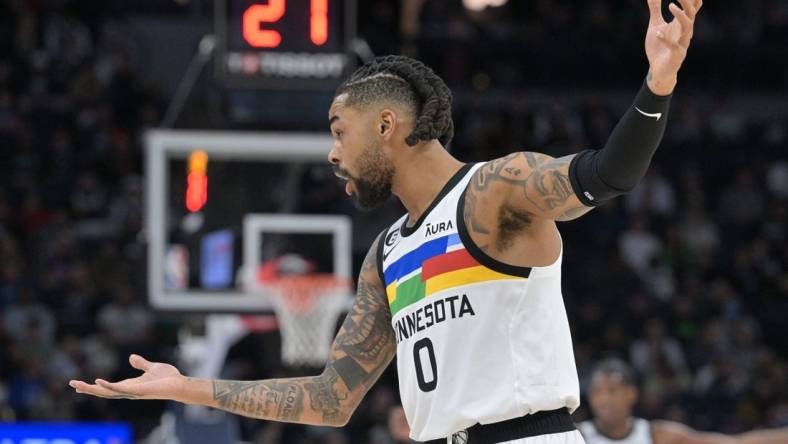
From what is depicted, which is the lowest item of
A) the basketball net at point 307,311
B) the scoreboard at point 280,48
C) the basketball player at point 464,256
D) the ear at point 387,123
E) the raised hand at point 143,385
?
the basketball net at point 307,311

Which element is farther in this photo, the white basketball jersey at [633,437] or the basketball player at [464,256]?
the white basketball jersey at [633,437]

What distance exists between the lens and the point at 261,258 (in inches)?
471

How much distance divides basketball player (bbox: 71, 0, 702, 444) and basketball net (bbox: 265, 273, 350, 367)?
625 centimetres

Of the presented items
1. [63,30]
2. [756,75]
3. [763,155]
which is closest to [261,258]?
[63,30]

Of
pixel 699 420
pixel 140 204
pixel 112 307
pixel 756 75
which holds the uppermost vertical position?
pixel 756 75

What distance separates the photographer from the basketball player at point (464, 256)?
3.93 m

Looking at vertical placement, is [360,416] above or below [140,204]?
below

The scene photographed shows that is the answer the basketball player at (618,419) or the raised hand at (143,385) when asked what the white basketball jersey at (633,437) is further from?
the raised hand at (143,385)

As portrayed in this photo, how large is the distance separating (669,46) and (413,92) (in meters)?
1.05

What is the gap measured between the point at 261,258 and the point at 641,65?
11.4m

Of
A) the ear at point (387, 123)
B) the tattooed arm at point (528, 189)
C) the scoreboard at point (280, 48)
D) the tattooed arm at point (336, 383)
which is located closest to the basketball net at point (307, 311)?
the scoreboard at point (280, 48)

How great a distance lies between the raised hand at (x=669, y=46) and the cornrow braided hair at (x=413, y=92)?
92 cm

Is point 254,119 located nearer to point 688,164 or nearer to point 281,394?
point 281,394

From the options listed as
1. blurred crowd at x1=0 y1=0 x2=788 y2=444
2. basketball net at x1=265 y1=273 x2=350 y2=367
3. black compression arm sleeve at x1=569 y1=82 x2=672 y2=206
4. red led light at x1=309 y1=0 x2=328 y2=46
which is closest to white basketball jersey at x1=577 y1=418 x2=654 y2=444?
basketball net at x1=265 y1=273 x2=350 y2=367
